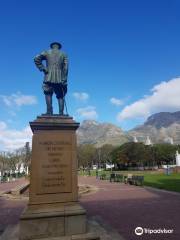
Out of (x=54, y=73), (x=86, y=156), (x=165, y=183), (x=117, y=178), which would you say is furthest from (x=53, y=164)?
(x=86, y=156)

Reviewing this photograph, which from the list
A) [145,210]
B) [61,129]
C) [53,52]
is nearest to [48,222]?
[61,129]

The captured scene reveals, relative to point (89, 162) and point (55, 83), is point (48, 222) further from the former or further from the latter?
point (89, 162)

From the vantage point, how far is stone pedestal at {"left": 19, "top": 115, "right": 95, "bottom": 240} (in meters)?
7.94

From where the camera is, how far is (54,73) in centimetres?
962

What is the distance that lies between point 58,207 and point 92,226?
1497 millimetres

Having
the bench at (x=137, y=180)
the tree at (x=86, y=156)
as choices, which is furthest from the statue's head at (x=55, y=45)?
the tree at (x=86, y=156)

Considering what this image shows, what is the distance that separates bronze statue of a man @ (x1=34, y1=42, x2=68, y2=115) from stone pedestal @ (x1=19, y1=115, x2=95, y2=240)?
2.79 feet

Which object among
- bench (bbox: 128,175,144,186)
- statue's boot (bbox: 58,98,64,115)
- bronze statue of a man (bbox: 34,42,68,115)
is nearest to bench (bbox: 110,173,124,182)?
bench (bbox: 128,175,144,186)

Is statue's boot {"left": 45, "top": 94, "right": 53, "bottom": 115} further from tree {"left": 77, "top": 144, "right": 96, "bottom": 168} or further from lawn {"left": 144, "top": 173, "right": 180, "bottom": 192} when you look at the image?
tree {"left": 77, "top": 144, "right": 96, "bottom": 168}

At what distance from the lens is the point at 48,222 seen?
799 cm

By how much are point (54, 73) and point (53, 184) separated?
3508mm

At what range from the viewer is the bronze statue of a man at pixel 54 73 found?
959 centimetres

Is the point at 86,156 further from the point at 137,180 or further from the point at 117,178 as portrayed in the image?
the point at 137,180

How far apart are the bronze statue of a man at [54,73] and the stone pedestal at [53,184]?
85 cm
